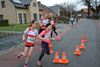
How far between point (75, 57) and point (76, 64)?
138cm

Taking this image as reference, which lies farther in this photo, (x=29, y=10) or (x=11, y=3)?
(x=29, y=10)

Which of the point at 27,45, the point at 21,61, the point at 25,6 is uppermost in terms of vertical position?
the point at 25,6

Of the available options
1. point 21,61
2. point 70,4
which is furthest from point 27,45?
point 70,4

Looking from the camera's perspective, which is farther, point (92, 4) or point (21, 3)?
point (92, 4)

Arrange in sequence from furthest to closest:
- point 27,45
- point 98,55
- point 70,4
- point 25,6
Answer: point 70,4 < point 25,6 < point 98,55 < point 27,45

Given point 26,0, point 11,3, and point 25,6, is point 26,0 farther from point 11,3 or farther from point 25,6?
point 11,3

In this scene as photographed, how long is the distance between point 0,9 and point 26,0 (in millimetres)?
7632

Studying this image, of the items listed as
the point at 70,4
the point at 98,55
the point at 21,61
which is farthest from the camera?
the point at 70,4

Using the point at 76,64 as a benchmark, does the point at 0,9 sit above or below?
above

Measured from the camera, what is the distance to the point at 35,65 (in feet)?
28.0

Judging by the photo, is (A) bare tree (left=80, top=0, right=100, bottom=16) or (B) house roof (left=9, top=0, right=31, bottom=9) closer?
(B) house roof (left=9, top=0, right=31, bottom=9)

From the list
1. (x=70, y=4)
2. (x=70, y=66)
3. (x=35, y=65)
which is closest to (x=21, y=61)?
(x=35, y=65)

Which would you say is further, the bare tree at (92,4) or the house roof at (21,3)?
the bare tree at (92,4)

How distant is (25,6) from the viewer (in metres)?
50.8
